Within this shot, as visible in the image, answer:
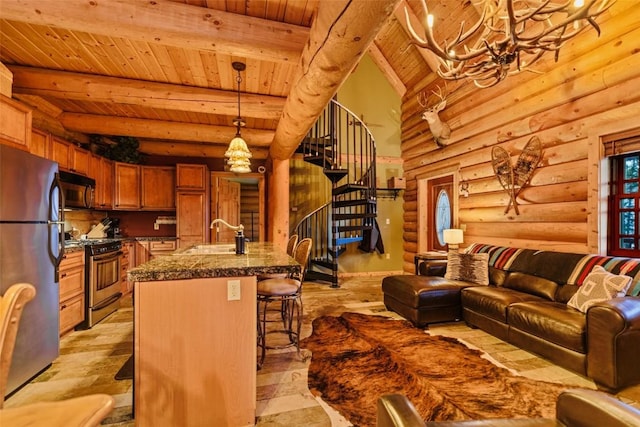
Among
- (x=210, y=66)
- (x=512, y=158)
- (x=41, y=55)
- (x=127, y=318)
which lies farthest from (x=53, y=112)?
(x=512, y=158)

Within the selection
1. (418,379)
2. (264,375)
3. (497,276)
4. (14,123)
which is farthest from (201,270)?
(497,276)

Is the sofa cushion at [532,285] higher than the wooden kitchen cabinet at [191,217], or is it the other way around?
the wooden kitchen cabinet at [191,217]

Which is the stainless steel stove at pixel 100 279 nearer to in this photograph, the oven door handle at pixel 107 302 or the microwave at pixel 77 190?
the oven door handle at pixel 107 302

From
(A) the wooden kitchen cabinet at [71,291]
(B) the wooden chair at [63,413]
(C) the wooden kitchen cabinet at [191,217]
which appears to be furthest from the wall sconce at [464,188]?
(A) the wooden kitchen cabinet at [71,291]

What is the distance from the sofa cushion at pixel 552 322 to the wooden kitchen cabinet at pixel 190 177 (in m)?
5.24

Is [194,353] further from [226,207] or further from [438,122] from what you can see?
[438,122]

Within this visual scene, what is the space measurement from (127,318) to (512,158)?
5400 millimetres

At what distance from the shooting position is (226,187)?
6.29 m

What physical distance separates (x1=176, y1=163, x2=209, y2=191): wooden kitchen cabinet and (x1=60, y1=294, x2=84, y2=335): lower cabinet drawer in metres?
2.72

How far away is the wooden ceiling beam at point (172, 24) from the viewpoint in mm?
2068

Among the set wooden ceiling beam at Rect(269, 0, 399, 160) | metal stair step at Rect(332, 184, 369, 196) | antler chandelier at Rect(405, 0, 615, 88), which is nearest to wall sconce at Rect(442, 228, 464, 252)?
metal stair step at Rect(332, 184, 369, 196)

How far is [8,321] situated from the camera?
0.92m

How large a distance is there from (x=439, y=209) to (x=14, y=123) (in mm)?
5932

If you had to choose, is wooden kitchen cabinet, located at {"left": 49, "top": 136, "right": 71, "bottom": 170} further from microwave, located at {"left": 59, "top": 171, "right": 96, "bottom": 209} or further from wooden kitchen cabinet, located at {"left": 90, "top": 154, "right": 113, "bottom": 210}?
wooden kitchen cabinet, located at {"left": 90, "top": 154, "right": 113, "bottom": 210}
